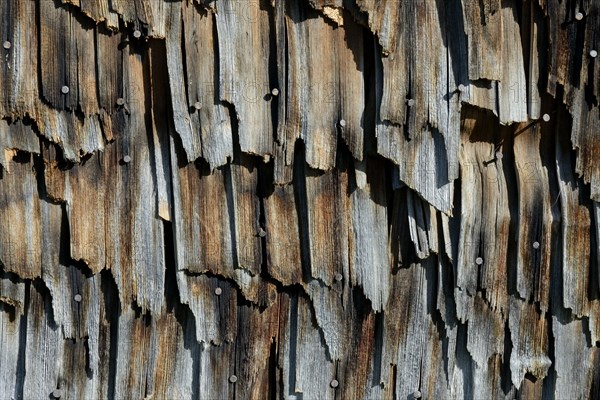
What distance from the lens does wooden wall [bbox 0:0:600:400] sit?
290cm

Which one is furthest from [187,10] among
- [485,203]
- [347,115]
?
[485,203]

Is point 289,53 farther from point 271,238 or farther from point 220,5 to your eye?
point 271,238

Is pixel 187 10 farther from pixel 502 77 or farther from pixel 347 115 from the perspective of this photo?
pixel 502 77

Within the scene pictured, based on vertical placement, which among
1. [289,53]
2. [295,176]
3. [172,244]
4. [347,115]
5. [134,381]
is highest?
[289,53]

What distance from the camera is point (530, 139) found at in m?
3.08

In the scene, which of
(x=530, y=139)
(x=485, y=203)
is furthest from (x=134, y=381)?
(x=530, y=139)

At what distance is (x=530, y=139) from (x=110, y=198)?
1620 mm

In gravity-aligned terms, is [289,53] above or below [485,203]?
above

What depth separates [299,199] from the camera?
3.07m

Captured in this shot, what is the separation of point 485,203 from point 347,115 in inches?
25.3

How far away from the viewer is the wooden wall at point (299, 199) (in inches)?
114

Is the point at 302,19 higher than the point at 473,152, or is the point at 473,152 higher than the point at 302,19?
the point at 302,19

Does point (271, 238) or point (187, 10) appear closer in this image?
point (187, 10)

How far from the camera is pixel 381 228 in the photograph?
309 centimetres
